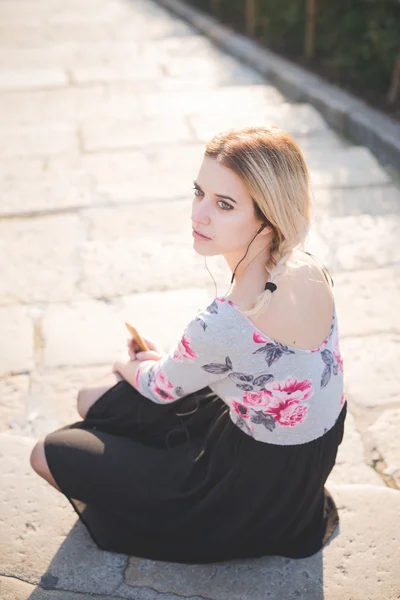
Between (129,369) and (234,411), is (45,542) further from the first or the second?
(234,411)

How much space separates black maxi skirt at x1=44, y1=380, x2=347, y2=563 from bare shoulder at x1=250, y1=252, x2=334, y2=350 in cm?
33

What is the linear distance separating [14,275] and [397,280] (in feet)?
6.37

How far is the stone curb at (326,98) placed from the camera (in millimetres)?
4945

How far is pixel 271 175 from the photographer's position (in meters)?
1.79

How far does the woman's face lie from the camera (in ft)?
6.03

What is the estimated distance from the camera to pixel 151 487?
2078 mm

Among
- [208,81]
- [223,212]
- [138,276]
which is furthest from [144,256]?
[208,81]

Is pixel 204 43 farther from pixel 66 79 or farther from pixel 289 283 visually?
pixel 289 283

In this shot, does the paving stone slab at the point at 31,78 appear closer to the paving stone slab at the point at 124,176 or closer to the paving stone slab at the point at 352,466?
the paving stone slab at the point at 124,176

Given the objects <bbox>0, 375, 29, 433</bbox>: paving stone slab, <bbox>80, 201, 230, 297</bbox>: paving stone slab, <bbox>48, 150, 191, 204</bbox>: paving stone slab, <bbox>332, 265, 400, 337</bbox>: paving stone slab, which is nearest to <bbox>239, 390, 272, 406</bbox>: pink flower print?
<bbox>0, 375, 29, 433</bbox>: paving stone slab

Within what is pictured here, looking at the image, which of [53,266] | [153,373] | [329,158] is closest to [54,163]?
[53,266]

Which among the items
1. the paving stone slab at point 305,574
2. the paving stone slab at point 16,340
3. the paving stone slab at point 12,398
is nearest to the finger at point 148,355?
the paving stone slab at point 305,574

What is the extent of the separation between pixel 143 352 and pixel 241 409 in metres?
0.44

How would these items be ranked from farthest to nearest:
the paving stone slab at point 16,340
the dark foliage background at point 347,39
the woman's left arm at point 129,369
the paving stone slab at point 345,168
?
the dark foliage background at point 347,39 < the paving stone slab at point 345,168 < the paving stone slab at point 16,340 < the woman's left arm at point 129,369
